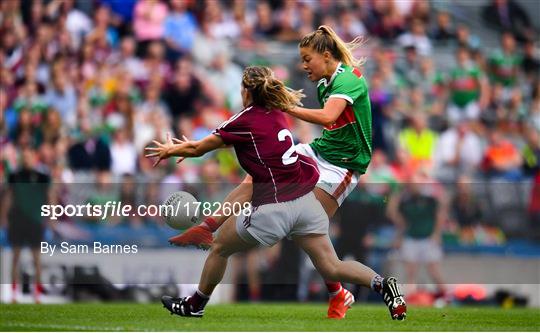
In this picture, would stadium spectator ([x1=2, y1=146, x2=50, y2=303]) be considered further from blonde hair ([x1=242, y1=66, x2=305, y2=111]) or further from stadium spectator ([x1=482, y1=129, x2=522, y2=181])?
stadium spectator ([x1=482, y1=129, x2=522, y2=181])

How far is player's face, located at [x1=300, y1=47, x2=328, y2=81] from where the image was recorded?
34.3ft

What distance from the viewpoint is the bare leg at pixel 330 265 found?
390 inches

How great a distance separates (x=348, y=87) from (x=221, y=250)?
162 centimetres

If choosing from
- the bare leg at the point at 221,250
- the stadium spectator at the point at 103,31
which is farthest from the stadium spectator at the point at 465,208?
the bare leg at the point at 221,250

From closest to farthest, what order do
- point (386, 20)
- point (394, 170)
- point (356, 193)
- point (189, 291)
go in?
point (189, 291) < point (356, 193) < point (394, 170) < point (386, 20)

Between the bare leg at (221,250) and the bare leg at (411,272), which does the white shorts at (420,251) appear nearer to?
the bare leg at (411,272)

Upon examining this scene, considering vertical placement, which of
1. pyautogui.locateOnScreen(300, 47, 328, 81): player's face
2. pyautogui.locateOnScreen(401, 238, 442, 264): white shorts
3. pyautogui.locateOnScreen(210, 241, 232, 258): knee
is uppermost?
pyautogui.locateOnScreen(300, 47, 328, 81): player's face

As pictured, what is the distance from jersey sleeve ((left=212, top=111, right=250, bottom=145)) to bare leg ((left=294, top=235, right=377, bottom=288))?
892 millimetres

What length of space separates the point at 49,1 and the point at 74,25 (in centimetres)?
66

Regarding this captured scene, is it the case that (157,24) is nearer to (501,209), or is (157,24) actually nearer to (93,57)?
(93,57)

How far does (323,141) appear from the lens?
35.2 ft

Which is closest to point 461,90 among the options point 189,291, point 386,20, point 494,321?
point 386,20

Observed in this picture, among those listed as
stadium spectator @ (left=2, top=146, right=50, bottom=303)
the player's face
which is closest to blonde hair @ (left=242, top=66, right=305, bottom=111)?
the player's face

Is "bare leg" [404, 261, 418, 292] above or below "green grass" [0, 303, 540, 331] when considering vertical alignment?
below
